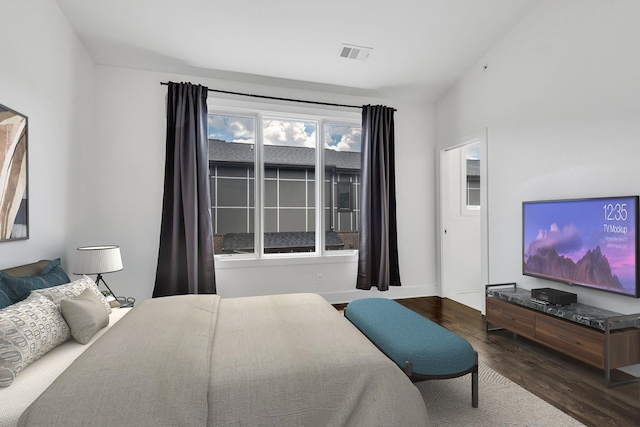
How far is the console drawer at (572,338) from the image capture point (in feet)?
7.29

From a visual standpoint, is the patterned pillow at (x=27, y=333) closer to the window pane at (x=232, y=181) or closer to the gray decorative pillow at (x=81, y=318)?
the gray decorative pillow at (x=81, y=318)

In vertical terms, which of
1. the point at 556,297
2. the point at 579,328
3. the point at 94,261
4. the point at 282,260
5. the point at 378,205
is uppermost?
the point at 378,205

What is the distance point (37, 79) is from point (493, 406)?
3768mm

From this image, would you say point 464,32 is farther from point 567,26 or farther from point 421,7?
point 567,26

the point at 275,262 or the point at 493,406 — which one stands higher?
the point at 275,262

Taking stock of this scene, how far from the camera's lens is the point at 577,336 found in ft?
7.73

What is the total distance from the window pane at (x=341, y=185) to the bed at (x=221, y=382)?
8.66ft

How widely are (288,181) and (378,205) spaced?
1203 millimetres

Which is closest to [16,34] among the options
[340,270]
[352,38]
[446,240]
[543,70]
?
[352,38]

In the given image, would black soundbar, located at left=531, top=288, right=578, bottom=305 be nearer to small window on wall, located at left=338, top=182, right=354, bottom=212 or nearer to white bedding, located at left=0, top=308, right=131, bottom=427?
small window on wall, located at left=338, top=182, right=354, bottom=212

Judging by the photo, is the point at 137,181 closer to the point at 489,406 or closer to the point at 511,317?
the point at 489,406

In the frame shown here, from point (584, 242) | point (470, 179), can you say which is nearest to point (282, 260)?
point (584, 242)

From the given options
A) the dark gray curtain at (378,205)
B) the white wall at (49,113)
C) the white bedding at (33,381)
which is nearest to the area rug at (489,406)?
the white bedding at (33,381)

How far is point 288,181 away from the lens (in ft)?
13.8
